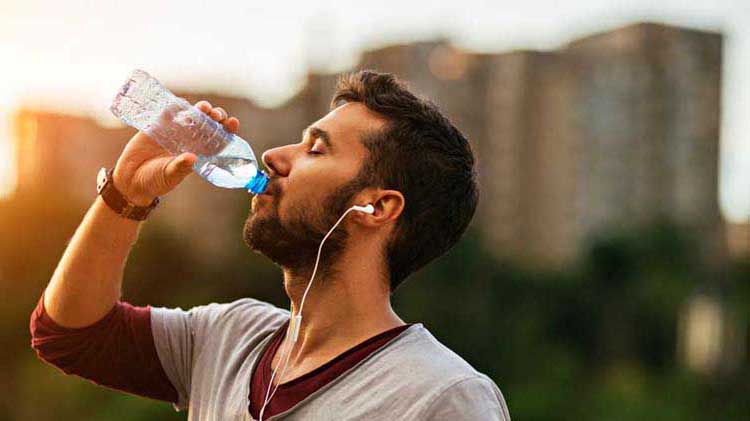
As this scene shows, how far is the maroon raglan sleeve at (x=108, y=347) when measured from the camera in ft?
6.84

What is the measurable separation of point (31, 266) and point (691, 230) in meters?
19.2

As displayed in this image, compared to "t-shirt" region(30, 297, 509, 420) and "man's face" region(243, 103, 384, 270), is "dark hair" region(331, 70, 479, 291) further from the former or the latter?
"t-shirt" region(30, 297, 509, 420)

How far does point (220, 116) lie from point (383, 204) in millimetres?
337

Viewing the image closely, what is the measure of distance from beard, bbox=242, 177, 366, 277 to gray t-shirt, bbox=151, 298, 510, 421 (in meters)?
0.19

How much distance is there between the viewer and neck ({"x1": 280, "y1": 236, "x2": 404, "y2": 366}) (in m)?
1.94

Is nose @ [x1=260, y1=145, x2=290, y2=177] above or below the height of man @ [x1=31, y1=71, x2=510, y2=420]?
above

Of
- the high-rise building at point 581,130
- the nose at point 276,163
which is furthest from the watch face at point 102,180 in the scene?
the high-rise building at point 581,130

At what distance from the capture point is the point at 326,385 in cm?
180

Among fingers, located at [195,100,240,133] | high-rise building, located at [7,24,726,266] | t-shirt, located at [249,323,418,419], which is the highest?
fingers, located at [195,100,240,133]

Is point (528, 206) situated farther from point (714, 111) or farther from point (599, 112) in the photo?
point (714, 111)

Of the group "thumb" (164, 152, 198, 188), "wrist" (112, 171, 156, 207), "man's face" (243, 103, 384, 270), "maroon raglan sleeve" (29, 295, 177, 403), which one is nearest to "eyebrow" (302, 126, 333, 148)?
"man's face" (243, 103, 384, 270)

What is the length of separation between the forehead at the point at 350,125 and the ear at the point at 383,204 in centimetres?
10

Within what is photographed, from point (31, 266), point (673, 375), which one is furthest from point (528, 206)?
point (31, 266)

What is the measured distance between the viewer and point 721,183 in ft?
112
